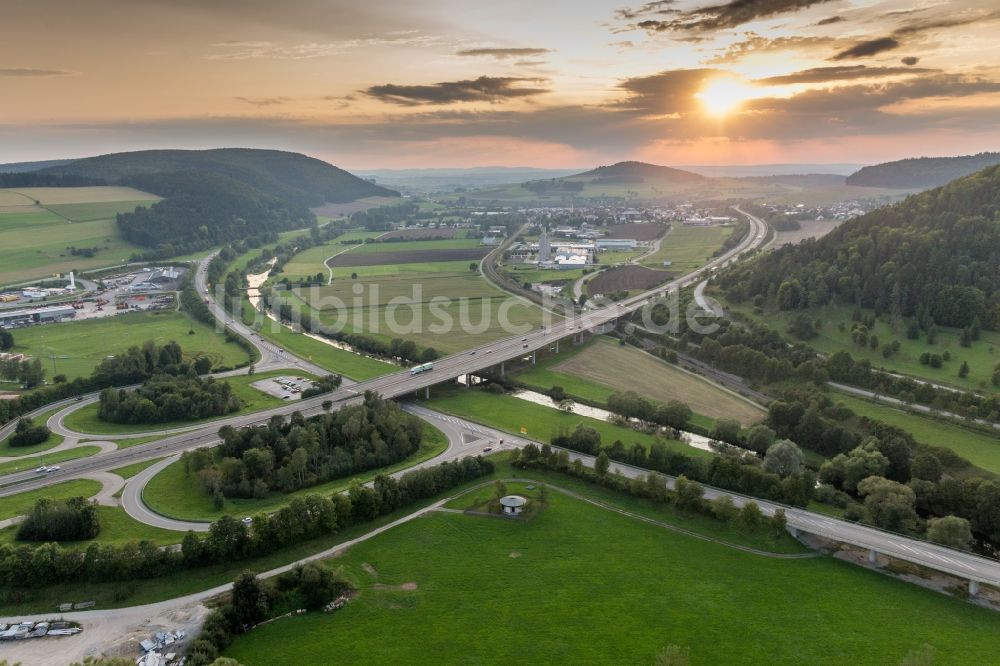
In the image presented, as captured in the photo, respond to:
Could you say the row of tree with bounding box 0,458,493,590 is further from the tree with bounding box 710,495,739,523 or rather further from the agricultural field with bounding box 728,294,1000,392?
the agricultural field with bounding box 728,294,1000,392

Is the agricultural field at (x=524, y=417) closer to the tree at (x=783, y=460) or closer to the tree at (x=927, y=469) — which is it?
the tree at (x=783, y=460)

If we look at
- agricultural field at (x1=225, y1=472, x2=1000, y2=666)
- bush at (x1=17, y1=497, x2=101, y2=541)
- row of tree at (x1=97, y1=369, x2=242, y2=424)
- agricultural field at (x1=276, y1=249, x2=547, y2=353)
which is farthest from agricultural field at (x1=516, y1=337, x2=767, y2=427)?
bush at (x1=17, y1=497, x2=101, y2=541)

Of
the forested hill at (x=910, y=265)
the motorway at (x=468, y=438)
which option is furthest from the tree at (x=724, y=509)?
the forested hill at (x=910, y=265)

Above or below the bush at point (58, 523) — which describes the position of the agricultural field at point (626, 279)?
above

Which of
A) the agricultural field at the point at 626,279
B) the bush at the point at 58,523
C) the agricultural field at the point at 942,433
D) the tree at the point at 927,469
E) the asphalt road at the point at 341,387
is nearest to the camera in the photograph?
the bush at the point at 58,523

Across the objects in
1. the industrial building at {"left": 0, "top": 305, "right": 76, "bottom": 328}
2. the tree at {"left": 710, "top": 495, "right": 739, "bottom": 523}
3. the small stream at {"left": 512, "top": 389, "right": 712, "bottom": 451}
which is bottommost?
the small stream at {"left": 512, "top": 389, "right": 712, "bottom": 451}

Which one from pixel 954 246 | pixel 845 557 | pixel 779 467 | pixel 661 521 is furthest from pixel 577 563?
pixel 954 246
